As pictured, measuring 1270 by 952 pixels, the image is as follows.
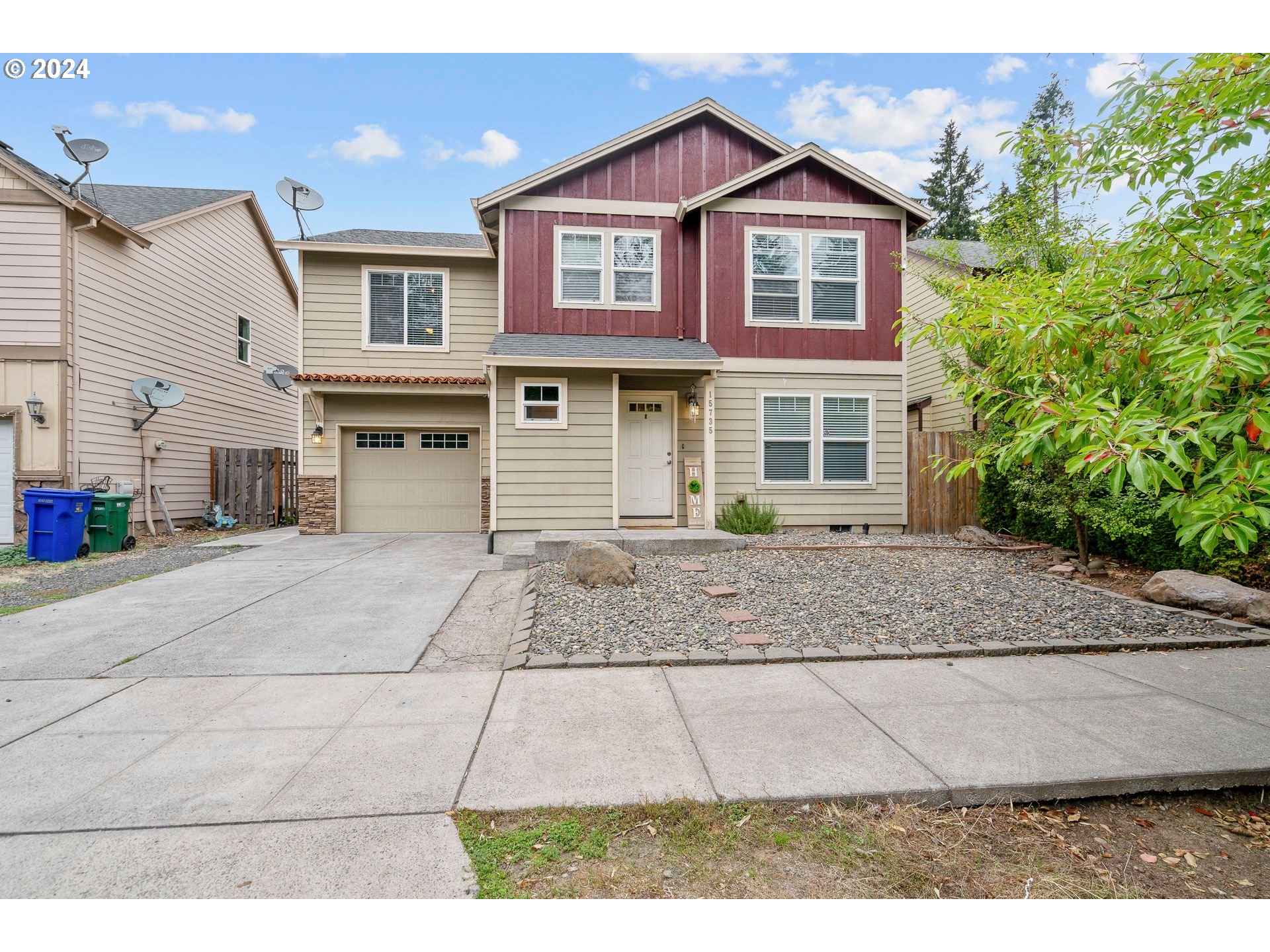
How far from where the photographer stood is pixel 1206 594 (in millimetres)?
5078

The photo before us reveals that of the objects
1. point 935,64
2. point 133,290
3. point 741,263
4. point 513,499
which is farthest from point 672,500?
point 133,290

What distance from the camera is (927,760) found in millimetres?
2613

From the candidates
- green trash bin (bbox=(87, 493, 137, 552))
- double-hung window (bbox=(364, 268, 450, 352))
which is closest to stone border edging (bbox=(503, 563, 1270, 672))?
double-hung window (bbox=(364, 268, 450, 352))

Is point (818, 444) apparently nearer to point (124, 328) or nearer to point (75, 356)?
point (75, 356)

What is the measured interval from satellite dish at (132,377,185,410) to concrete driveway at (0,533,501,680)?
4383mm

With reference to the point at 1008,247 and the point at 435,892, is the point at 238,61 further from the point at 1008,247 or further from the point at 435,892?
the point at 1008,247

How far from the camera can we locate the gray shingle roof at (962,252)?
9.72 metres

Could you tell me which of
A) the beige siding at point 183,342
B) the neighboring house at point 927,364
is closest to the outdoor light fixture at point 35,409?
the beige siding at point 183,342

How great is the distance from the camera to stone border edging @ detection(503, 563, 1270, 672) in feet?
13.1

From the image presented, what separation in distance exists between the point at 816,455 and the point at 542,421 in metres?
4.49

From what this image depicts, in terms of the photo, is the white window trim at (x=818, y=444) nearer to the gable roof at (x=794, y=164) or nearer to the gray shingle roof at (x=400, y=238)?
the gable roof at (x=794, y=164)

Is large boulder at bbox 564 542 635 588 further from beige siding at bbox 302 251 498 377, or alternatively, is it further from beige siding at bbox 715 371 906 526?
beige siding at bbox 302 251 498 377

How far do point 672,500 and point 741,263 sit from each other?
13.3 feet

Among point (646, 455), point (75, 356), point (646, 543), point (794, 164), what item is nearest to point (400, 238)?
point (75, 356)
